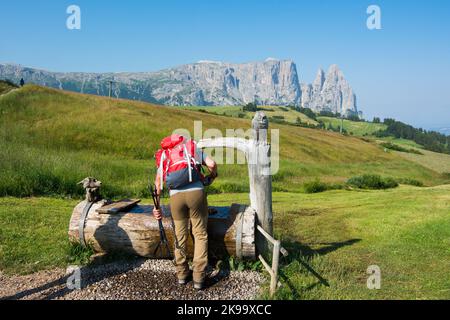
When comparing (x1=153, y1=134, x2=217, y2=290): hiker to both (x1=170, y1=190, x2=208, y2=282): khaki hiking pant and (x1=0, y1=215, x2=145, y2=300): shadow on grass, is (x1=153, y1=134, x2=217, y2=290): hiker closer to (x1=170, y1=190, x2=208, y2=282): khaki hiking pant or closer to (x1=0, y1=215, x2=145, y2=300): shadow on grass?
(x1=170, y1=190, x2=208, y2=282): khaki hiking pant

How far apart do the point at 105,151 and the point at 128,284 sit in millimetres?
36314

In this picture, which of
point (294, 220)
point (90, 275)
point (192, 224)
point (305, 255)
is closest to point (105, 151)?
point (294, 220)

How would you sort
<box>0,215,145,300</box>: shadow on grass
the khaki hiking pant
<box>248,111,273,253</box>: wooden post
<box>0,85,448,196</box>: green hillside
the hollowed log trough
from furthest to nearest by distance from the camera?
<box>0,85,448,196</box>: green hillside
<box>248,111,273,253</box>: wooden post
the hollowed log trough
<box>0,215,145,300</box>: shadow on grass
the khaki hiking pant

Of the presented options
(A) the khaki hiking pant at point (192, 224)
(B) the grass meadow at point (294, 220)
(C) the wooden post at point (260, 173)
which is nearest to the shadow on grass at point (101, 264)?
(B) the grass meadow at point (294, 220)

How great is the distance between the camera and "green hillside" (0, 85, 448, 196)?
23.2 m

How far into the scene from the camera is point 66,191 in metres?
22.1

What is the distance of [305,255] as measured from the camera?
11867mm

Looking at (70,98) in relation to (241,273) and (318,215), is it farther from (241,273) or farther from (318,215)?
(241,273)

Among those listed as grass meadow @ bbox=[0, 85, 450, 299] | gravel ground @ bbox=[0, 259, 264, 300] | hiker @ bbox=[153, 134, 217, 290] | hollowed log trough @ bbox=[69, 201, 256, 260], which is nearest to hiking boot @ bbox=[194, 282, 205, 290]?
hiker @ bbox=[153, 134, 217, 290]

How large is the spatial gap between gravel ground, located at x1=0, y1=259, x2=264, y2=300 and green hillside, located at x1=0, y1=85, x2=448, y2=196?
40.4 feet

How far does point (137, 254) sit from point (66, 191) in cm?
1332

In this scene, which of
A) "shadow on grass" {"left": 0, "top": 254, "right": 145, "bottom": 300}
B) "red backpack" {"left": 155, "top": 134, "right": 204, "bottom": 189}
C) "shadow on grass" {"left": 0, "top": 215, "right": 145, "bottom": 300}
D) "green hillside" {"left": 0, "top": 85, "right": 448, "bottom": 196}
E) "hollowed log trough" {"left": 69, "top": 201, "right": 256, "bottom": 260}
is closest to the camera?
"red backpack" {"left": 155, "top": 134, "right": 204, "bottom": 189}

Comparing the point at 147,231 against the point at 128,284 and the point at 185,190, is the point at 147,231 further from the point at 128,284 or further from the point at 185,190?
the point at 185,190
